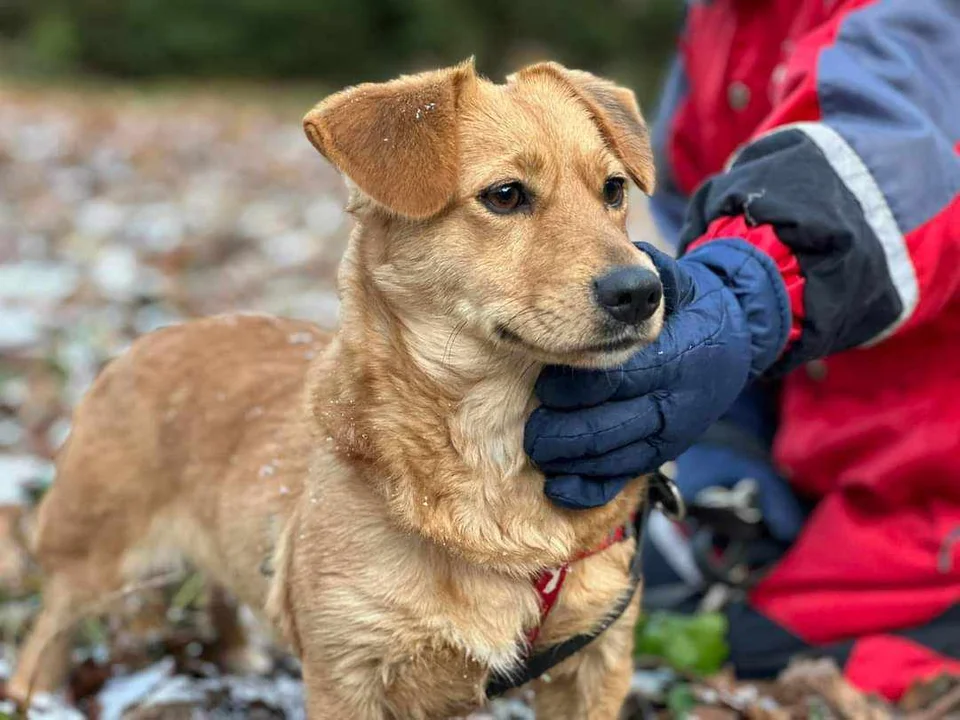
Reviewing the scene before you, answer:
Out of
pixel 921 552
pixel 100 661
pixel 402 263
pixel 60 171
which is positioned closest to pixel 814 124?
pixel 402 263

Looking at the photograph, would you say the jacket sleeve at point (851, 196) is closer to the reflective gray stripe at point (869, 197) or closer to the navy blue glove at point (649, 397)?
the reflective gray stripe at point (869, 197)

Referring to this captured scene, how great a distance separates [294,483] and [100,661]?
1248 mm

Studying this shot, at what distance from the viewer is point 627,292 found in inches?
89.2

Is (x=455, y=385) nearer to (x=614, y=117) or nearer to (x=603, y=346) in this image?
(x=603, y=346)

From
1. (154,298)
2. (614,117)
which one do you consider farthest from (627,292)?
(154,298)

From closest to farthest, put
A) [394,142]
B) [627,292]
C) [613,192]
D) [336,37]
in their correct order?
[627,292], [394,142], [613,192], [336,37]

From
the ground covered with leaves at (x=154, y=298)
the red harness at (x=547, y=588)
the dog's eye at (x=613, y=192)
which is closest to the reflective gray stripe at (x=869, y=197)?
the dog's eye at (x=613, y=192)

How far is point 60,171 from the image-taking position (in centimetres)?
995

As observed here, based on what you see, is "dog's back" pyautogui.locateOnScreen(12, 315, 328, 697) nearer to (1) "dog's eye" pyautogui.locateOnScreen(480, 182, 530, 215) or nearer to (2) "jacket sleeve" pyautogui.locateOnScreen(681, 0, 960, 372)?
(1) "dog's eye" pyautogui.locateOnScreen(480, 182, 530, 215)

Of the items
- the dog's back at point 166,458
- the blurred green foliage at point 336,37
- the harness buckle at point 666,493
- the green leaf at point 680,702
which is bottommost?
the blurred green foliage at point 336,37

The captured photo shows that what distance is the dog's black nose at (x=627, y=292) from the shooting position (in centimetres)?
227

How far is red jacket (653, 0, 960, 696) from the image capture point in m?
2.83

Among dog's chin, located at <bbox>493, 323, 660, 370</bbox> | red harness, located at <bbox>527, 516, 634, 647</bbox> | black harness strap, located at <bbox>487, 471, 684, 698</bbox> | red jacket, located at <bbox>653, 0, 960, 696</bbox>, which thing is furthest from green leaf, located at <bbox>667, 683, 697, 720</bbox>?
dog's chin, located at <bbox>493, 323, 660, 370</bbox>

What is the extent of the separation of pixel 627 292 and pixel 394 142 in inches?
24.5
